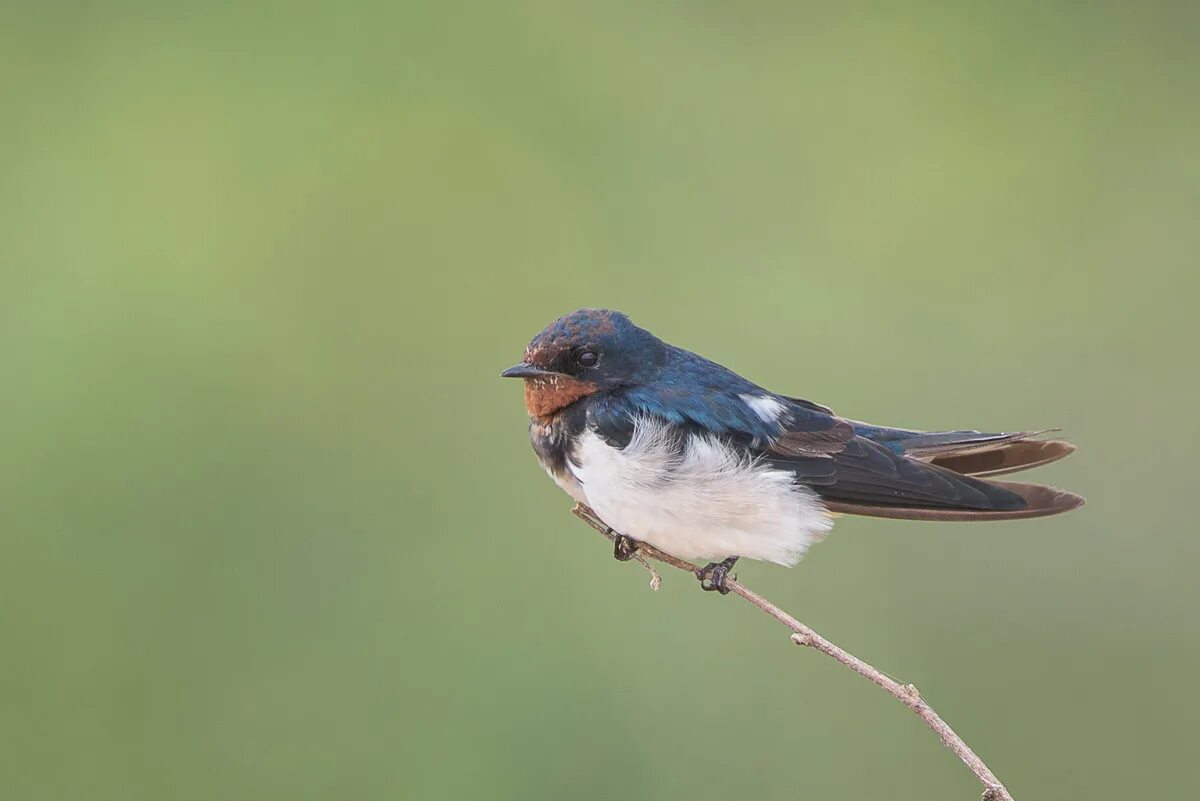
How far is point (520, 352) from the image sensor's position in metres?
3.85

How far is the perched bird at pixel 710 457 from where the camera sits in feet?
7.16

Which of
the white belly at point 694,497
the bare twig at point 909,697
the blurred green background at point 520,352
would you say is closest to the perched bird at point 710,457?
the white belly at point 694,497

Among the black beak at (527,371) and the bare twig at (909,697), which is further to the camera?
the black beak at (527,371)

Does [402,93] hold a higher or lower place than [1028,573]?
higher

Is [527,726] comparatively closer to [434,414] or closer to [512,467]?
[512,467]

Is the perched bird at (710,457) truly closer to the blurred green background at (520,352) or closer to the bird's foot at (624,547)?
the bird's foot at (624,547)

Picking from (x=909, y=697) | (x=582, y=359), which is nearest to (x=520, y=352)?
(x=582, y=359)

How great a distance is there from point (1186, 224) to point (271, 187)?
9.95 ft

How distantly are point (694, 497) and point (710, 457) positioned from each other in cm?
9

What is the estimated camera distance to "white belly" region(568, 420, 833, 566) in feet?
7.13

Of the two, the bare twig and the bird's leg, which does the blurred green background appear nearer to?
the bird's leg

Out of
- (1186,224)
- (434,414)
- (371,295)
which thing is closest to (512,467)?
(434,414)

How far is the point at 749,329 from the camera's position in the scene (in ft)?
12.3

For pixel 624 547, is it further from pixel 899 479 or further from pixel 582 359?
pixel 899 479
